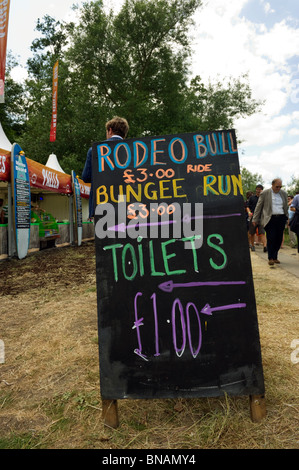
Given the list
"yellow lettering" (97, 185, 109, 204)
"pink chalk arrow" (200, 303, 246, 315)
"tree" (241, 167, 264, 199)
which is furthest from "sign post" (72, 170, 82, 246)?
"tree" (241, 167, 264, 199)

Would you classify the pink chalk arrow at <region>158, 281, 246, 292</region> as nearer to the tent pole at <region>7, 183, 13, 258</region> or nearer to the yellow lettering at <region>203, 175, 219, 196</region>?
the yellow lettering at <region>203, 175, 219, 196</region>

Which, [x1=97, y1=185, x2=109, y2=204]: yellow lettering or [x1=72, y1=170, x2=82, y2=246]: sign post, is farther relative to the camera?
[x1=72, y1=170, x2=82, y2=246]: sign post

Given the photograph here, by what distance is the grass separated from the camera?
1.78 metres

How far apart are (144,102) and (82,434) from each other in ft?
60.6

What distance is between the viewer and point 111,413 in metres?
1.91

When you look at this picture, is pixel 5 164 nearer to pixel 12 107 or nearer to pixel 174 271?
pixel 174 271

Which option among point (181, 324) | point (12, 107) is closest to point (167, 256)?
point (181, 324)

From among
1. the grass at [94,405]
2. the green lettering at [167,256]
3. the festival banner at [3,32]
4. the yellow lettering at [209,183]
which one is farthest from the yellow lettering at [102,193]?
the festival banner at [3,32]

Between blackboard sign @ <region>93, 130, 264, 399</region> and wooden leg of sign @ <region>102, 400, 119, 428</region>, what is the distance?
0.23ft

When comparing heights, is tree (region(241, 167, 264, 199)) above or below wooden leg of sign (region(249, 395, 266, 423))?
above

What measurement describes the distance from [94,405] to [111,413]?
0.25m

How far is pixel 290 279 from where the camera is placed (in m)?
5.48

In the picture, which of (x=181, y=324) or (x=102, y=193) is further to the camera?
(x=102, y=193)
